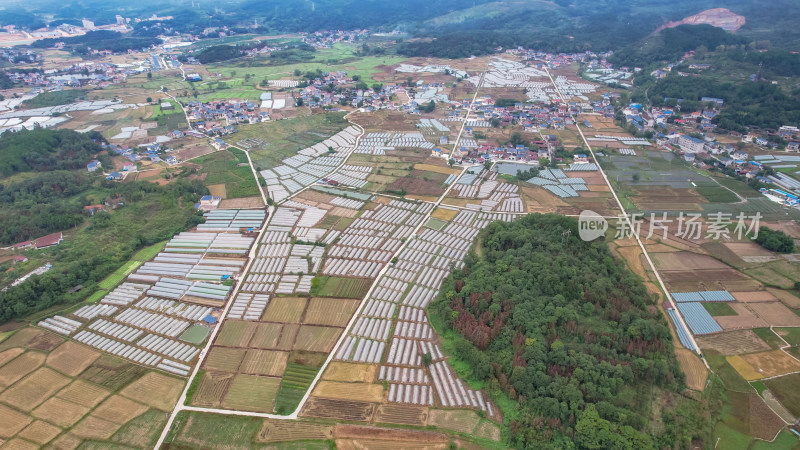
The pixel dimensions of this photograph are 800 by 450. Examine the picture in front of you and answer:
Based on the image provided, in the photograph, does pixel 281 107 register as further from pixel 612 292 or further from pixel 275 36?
pixel 275 36

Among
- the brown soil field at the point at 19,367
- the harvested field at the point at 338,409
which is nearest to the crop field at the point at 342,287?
the harvested field at the point at 338,409

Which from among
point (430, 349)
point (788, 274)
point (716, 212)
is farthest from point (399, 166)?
point (788, 274)

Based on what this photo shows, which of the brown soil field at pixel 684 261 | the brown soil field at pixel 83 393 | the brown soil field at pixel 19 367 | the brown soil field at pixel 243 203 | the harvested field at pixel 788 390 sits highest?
the brown soil field at pixel 243 203

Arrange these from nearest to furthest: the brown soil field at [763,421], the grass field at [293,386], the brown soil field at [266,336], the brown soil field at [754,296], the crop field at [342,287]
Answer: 1. the brown soil field at [763,421]
2. the grass field at [293,386]
3. the brown soil field at [266,336]
4. the brown soil field at [754,296]
5. the crop field at [342,287]

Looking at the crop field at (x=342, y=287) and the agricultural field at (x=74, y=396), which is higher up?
the crop field at (x=342, y=287)

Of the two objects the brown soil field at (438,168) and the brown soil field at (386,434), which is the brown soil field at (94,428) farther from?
the brown soil field at (438,168)

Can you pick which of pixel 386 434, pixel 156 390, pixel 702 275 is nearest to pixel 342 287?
pixel 386 434

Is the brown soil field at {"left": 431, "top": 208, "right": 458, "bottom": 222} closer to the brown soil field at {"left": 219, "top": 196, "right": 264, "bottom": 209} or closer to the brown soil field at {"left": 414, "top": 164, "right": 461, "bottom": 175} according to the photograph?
the brown soil field at {"left": 414, "top": 164, "right": 461, "bottom": 175}

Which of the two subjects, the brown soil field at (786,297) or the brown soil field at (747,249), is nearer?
the brown soil field at (786,297)
